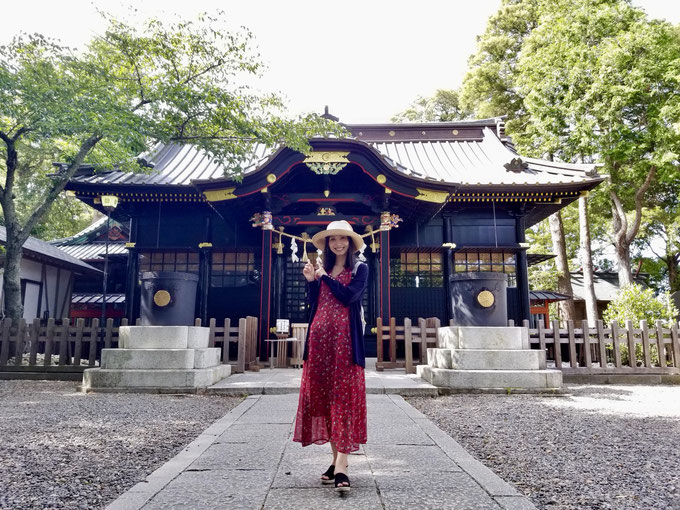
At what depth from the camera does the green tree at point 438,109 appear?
1176 inches

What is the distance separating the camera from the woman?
3.02 m

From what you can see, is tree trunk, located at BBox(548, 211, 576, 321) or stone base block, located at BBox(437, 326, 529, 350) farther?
tree trunk, located at BBox(548, 211, 576, 321)

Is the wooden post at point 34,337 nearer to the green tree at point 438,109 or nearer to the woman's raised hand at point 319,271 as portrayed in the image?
the woman's raised hand at point 319,271

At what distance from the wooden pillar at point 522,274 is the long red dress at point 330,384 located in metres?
10.8

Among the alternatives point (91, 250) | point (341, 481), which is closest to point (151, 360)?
point (341, 481)

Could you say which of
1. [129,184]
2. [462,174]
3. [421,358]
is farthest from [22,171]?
[421,358]

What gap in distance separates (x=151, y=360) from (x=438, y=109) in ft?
90.7

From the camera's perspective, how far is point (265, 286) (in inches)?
439

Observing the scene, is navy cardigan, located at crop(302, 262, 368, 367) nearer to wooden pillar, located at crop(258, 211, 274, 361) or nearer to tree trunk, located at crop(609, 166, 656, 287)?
wooden pillar, located at crop(258, 211, 274, 361)

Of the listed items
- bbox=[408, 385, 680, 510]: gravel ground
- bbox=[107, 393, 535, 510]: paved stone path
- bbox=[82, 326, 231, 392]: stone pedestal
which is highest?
bbox=[82, 326, 231, 392]: stone pedestal

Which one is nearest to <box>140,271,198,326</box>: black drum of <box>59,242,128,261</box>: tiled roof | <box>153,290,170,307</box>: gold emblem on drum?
<box>153,290,170,307</box>: gold emblem on drum

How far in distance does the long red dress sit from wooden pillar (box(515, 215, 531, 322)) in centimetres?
1076

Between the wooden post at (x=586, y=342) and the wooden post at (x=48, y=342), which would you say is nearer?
the wooden post at (x=586, y=342)

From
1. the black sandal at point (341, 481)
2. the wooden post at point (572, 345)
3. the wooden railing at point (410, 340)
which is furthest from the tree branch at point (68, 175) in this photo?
the wooden post at point (572, 345)
